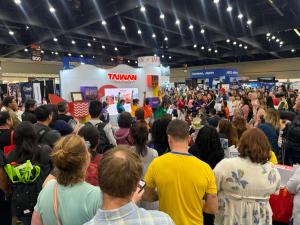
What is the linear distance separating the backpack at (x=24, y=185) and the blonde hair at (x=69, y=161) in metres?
0.75

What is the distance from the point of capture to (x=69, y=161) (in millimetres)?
1408

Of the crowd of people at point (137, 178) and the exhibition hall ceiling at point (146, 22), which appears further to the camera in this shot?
the exhibition hall ceiling at point (146, 22)

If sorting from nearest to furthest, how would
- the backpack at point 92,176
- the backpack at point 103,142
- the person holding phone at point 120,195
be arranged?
the person holding phone at point 120,195 → the backpack at point 92,176 → the backpack at point 103,142

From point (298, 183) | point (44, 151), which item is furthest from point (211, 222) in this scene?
point (44, 151)

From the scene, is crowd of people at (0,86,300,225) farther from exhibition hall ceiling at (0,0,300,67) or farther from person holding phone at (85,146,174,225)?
exhibition hall ceiling at (0,0,300,67)

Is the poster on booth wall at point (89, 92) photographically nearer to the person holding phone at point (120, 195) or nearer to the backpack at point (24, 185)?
the backpack at point (24, 185)

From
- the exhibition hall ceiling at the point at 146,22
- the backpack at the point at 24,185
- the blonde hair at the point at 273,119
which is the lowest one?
the backpack at the point at 24,185

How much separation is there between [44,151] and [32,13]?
382 inches

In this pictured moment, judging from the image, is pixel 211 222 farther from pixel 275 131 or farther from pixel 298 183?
pixel 275 131

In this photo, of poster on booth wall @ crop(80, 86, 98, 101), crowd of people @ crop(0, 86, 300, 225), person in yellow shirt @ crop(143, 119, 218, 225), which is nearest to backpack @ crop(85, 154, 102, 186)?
crowd of people @ crop(0, 86, 300, 225)

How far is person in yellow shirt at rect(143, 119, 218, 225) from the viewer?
1.65 metres

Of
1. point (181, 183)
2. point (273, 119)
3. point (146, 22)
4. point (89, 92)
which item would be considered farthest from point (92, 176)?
point (146, 22)

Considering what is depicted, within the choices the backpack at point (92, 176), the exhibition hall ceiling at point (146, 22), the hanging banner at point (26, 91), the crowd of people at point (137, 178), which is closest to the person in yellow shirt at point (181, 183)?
the crowd of people at point (137, 178)

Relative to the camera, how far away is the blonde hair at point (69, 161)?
1406mm
